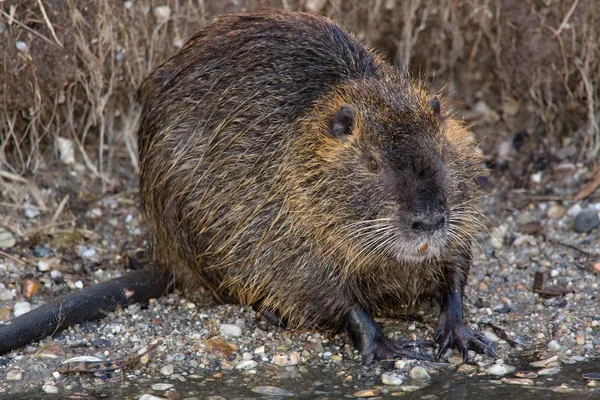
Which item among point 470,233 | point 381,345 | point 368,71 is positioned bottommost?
point 381,345

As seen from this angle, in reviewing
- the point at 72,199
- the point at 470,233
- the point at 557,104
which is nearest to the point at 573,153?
the point at 557,104

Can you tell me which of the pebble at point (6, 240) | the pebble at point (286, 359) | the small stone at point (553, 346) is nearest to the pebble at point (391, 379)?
the pebble at point (286, 359)

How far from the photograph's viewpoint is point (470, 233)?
3.97 metres

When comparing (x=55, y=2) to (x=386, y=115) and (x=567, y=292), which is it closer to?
(x=386, y=115)

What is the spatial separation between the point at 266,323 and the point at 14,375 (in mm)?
1045

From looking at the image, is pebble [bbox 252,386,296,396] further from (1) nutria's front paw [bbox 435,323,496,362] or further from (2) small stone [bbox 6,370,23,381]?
(2) small stone [bbox 6,370,23,381]

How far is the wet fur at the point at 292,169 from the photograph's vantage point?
3725 mm

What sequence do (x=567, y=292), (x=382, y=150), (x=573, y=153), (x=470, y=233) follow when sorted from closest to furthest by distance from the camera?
(x=382, y=150), (x=470, y=233), (x=567, y=292), (x=573, y=153)

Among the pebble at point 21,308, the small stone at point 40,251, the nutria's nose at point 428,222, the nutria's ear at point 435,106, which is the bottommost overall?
the pebble at point 21,308

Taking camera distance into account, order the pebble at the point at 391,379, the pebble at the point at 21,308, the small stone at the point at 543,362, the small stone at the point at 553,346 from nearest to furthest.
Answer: the pebble at the point at 391,379
the small stone at the point at 543,362
the small stone at the point at 553,346
the pebble at the point at 21,308

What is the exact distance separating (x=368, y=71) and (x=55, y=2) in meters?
1.71

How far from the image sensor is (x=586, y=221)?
496 cm

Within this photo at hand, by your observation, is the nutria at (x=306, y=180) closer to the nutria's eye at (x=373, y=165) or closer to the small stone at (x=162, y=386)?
the nutria's eye at (x=373, y=165)

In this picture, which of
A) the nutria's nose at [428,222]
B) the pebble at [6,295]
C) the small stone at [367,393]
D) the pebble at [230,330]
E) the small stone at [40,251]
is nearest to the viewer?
the nutria's nose at [428,222]
